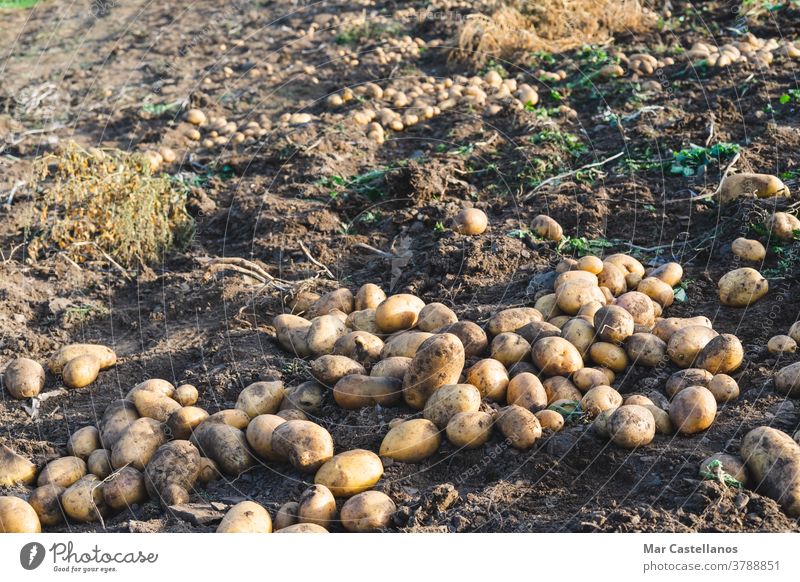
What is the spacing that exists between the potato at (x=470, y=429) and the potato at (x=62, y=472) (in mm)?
1543

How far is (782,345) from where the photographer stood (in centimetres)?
389

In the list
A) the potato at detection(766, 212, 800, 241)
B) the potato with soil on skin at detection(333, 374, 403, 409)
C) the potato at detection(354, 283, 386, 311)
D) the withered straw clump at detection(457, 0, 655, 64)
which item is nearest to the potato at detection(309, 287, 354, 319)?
the potato at detection(354, 283, 386, 311)

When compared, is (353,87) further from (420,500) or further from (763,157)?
(420,500)

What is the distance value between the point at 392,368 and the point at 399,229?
196 cm

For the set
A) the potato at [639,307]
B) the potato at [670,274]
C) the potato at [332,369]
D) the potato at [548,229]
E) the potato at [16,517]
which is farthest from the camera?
the potato at [548,229]

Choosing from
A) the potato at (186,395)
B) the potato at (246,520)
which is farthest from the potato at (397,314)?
the potato at (246,520)

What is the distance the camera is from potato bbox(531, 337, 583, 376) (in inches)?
151

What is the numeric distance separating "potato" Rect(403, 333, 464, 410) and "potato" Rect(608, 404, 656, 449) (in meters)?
0.66

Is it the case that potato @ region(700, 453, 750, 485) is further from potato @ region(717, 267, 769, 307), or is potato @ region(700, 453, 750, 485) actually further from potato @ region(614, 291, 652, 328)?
potato @ region(717, 267, 769, 307)

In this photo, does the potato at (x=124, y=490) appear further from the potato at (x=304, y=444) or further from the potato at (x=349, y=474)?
the potato at (x=349, y=474)

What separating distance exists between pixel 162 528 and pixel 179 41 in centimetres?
703

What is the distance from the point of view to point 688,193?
5.55 meters

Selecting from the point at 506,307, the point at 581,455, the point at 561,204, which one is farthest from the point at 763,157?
the point at 581,455

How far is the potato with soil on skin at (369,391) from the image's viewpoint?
3826 millimetres
